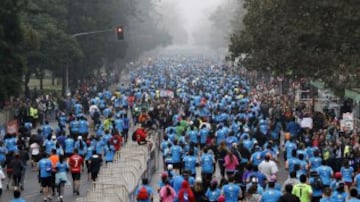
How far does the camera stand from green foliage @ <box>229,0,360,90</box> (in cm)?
3528

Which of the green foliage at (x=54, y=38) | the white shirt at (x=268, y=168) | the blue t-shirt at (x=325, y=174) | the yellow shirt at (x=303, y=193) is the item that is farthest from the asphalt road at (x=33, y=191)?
the green foliage at (x=54, y=38)

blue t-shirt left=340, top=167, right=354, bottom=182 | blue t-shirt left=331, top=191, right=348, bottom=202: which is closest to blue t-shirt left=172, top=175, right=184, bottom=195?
blue t-shirt left=331, top=191, right=348, bottom=202

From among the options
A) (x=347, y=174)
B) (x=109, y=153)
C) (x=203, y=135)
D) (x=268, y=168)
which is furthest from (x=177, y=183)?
(x=203, y=135)

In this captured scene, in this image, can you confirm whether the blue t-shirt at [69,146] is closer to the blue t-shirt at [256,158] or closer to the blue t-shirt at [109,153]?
the blue t-shirt at [109,153]

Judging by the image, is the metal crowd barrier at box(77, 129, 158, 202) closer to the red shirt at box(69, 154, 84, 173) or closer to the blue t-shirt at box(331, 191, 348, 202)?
the red shirt at box(69, 154, 84, 173)

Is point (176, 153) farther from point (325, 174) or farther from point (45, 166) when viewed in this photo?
point (325, 174)

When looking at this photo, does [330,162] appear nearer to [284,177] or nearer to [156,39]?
[284,177]

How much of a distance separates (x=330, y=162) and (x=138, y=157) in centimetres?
512

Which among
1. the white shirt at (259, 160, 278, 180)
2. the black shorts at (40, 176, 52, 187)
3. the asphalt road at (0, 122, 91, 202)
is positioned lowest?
the asphalt road at (0, 122, 91, 202)

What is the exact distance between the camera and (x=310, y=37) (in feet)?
123

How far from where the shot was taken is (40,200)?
23703mm

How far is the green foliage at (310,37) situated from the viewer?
35.3 m

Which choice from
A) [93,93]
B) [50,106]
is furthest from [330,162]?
[93,93]

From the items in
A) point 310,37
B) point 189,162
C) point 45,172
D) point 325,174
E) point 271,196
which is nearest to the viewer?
point 271,196
